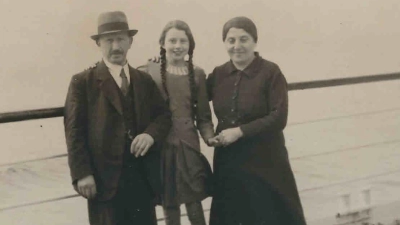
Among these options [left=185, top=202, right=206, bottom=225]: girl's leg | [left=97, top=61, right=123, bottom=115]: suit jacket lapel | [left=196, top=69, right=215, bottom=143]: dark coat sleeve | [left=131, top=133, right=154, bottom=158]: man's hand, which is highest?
[left=97, top=61, right=123, bottom=115]: suit jacket lapel

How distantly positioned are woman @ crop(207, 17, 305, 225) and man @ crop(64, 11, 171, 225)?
0.28 m

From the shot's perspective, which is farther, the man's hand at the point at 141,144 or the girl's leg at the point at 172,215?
the girl's leg at the point at 172,215

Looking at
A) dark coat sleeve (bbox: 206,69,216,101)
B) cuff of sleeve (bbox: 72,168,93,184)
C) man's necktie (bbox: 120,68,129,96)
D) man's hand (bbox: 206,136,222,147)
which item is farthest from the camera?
dark coat sleeve (bbox: 206,69,216,101)

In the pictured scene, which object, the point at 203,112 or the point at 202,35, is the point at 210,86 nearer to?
the point at 203,112

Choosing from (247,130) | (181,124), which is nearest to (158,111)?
(181,124)

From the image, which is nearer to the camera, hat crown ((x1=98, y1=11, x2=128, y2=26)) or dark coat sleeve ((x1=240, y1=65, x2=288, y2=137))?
hat crown ((x1=98, y1=11, x2=128, y2=26))

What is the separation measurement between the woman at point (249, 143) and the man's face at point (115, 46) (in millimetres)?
396

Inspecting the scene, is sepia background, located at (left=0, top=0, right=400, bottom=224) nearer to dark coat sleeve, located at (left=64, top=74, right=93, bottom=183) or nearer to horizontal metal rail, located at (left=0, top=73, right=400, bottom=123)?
horizontal metal rail, located at (left=0, top=73, right=400, bottom=123)

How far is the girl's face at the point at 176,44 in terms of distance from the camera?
197 centimetres

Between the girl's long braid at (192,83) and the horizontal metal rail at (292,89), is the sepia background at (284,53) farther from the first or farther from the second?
the girl's long braid at (192,83)

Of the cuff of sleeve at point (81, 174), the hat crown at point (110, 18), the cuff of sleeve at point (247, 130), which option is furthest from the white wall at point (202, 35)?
the cuff of sleeve at point (247, 130)

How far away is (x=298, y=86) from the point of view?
2.45m

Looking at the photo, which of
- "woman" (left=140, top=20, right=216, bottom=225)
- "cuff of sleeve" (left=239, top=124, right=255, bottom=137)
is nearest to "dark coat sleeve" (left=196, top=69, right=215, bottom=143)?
"woman" (left=140, top=20, right=216, bottom=225)

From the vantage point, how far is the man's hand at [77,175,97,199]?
6.03 feet
